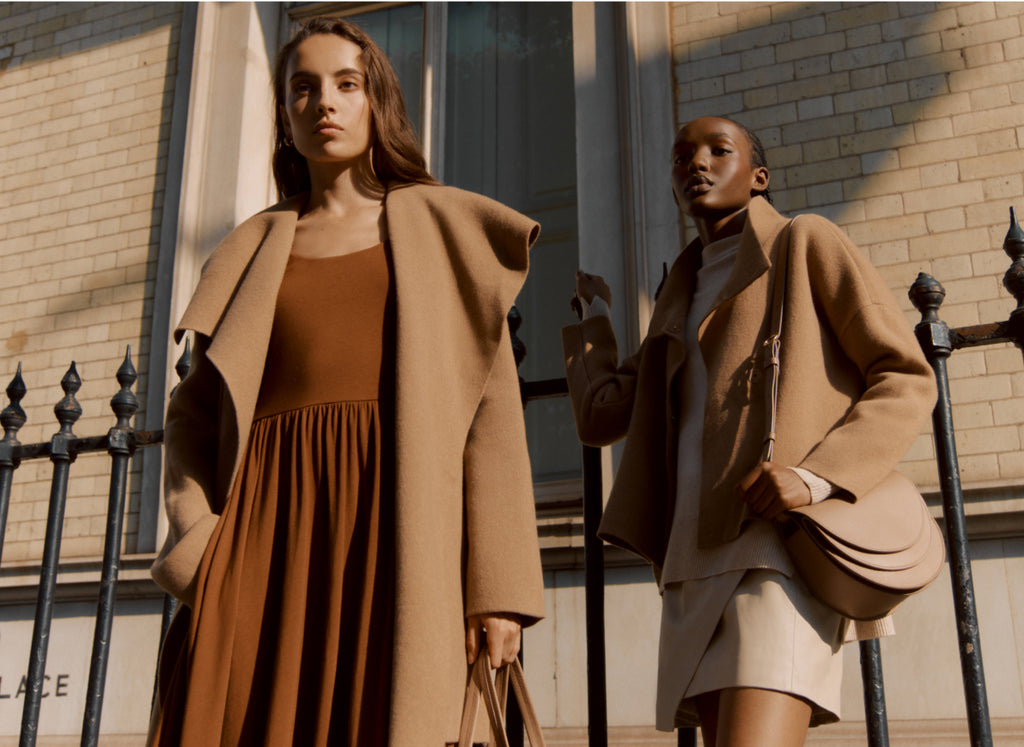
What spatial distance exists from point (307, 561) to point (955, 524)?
1492 millimetres

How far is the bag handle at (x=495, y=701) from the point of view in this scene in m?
1.83

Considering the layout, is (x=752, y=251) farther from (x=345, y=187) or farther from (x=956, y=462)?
(x=345, y=187)

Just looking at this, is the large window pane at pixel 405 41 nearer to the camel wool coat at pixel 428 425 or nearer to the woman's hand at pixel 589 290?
the woman's hand at pixel 589 290

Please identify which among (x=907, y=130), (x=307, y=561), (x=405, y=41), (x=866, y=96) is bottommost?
(x=307, y=561)

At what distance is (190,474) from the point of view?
2.14m

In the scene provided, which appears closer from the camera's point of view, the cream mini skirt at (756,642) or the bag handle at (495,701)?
the bag handle at (495,701)

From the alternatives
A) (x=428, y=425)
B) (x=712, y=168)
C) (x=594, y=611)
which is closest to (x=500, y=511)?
(x=428, y=425)

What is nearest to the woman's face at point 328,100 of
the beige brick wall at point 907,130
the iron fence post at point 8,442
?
the iron fence post at point 8,442

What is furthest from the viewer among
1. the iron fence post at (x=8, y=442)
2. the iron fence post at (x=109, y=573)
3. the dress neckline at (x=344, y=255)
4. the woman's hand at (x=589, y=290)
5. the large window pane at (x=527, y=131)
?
the large window pane at (x=527, y=131)

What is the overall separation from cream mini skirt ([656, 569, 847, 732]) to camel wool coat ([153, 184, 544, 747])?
13.0 inches

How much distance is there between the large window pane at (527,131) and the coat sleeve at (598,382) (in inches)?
117

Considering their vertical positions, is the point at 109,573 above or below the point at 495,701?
above

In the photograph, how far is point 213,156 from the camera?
6.61 metres

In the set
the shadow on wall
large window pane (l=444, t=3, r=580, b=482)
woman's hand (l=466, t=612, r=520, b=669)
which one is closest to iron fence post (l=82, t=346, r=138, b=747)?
woman's hand (l=466, t=612, r=520, b=669)
